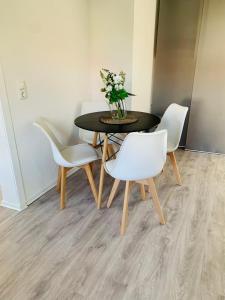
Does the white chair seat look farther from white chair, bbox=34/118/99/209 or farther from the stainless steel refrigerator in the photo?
the stainless steel refrigerator

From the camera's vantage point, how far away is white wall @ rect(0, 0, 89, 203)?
6.23 feet

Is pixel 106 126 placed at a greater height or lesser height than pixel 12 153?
greater

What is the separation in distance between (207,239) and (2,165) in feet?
6.02

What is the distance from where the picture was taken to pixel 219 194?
2449 mm

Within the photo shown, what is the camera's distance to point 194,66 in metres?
3.14

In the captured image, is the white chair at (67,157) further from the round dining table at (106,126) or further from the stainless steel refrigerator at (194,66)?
the stainless steel refrigerator at (194,66)

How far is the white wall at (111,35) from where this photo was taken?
2.63m

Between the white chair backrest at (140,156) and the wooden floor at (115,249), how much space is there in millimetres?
510

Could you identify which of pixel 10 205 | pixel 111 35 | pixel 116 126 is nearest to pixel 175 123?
pixel 116 126

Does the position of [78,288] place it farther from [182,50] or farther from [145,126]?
[182,50]

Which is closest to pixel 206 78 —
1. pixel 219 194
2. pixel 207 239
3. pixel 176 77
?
pixel 176 77

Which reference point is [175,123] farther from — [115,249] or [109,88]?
[115,249]

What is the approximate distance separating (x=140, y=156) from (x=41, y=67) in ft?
4.24

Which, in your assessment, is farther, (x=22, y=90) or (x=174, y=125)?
(x=174, y=125)
